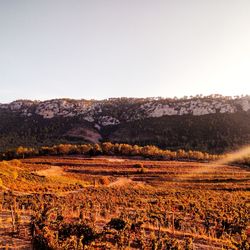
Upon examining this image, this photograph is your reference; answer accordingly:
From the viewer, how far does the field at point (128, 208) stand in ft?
84.9

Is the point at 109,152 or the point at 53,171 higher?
the point at 109,152

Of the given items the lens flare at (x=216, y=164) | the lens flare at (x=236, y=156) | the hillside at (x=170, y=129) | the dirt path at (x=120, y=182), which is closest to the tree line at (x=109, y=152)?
the lens flare at (x=236, y=156)

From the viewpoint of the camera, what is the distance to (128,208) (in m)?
44.4

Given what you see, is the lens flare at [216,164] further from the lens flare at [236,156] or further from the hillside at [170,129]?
the hillside at [170,129]

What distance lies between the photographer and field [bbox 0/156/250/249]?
1019 inches

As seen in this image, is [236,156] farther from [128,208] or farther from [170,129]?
[128,208]

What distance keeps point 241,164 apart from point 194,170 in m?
21.1

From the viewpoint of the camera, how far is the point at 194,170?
319 feet

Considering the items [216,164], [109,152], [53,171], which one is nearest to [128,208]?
[53,171]

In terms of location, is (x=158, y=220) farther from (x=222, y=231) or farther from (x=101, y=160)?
Answer: (x=101, y=160)

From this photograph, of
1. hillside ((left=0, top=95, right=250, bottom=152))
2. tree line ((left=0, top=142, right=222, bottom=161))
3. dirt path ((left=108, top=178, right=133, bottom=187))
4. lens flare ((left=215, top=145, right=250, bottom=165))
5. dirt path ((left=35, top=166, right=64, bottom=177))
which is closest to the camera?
dirt path ((left=108, top=178, right=133, bottom=187))

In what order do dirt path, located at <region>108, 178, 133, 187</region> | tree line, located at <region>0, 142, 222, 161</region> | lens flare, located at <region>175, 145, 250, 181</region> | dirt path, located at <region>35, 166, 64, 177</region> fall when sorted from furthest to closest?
1. tree line, located at <region>0, 142, 222, 161</region>
2. lens flare, located at <region>175, 145, 250, 181</region>
3. dirt path, located at <region>35, 166, 64, 177</region>
4. dirt path, located at <region>108, 178, 133, 187</region>

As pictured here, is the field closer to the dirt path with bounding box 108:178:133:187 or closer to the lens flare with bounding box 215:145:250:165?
the dirt path with bounding box 108:178:133:187

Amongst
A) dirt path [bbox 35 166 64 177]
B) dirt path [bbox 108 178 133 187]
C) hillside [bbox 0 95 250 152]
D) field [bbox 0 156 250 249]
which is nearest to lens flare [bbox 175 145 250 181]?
field [bbox 0 156 250 249]
